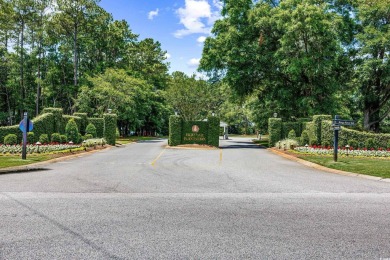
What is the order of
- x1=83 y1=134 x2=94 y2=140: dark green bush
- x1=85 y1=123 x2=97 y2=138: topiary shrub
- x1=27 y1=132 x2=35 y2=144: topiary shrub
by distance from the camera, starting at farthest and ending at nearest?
1. x1=85 y1=123 x2=97 y2=138: topiary shrub
2. x1=83 y1=134 x2=94 y2=140: dark green bush
3. x1=27 y1=132 x2=35 y2=144: topiary shrub

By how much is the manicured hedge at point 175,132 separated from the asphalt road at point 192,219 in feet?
67.2

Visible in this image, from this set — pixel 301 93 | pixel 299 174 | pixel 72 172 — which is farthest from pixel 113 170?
pixel 301 93

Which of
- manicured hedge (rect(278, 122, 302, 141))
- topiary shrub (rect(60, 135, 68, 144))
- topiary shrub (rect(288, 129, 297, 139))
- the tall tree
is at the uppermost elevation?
the tall tree

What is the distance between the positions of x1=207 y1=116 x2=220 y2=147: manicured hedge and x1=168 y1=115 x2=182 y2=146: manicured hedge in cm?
285

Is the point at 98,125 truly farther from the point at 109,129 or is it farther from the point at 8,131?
the point at 8,131

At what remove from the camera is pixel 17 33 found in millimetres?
50344

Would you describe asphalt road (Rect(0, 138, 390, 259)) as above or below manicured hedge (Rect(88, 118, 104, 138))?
below

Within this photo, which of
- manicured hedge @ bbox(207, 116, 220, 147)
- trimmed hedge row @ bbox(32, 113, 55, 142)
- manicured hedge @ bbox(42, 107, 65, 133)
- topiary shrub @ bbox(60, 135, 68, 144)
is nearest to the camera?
trimmed hedge row @ bbox(32, 113, 55, 142)

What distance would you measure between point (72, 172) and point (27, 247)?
8057 millimetres

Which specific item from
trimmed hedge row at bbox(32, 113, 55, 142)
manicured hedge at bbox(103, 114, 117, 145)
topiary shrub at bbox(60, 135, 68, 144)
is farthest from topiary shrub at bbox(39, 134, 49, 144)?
manicured hedge at bbox(103, 114, 117, 145)

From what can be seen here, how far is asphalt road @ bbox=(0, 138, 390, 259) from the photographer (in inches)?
168

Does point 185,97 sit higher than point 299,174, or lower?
higher

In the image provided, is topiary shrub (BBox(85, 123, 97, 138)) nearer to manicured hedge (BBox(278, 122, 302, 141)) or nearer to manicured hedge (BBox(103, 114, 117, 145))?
manicured hedge (BBox(103, 114, 117, 145))

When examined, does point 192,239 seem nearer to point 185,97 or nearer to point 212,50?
point 212,50
